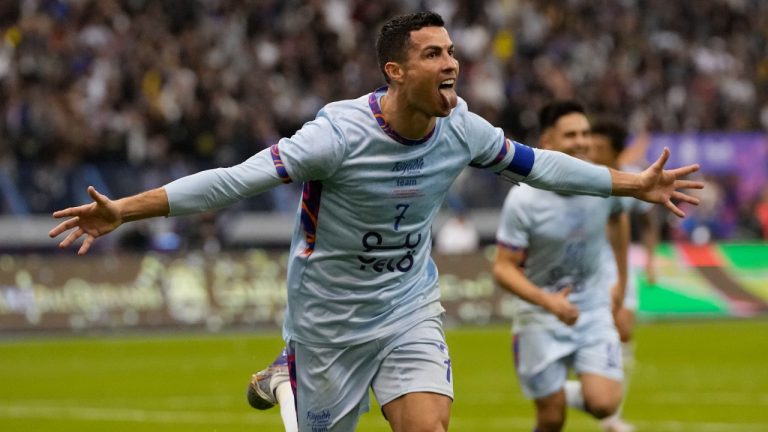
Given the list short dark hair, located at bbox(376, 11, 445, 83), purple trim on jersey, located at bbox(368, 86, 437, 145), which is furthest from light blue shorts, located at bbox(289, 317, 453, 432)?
short dark hair, located at bbox(376, 11, 445, 83)

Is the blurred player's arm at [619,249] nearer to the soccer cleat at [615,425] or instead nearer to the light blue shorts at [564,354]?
the light blue shorts at [564,354]

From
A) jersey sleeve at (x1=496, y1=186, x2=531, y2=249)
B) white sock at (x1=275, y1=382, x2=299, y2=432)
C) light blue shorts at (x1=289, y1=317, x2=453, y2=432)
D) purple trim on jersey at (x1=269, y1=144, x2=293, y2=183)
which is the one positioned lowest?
white sock at (x1=275, y1=382, x2=299, y2=432)

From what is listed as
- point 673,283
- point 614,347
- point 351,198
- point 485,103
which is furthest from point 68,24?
point 351,198

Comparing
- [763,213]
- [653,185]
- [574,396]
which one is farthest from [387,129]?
[763,213]

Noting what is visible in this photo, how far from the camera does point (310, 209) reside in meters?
7.52

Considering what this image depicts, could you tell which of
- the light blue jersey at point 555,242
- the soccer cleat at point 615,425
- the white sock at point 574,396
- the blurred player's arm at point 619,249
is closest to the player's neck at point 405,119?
the light blue jersey at point 555,242

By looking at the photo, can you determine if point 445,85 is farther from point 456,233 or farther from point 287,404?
point 456,233

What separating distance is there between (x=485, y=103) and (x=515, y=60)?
2392mm

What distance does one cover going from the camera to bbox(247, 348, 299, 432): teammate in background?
8.37 meters

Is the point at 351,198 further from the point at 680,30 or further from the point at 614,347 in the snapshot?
the point at 680,30

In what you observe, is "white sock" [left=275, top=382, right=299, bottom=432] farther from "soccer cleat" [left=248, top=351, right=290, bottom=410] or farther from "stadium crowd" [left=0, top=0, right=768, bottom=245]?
"stadium crowd" [left=0, top=0, right=768, bottom=245]

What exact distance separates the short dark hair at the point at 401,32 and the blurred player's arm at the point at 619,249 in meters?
3.98

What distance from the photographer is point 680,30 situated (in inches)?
1309

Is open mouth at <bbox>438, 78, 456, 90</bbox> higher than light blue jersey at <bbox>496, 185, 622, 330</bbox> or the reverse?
higher
